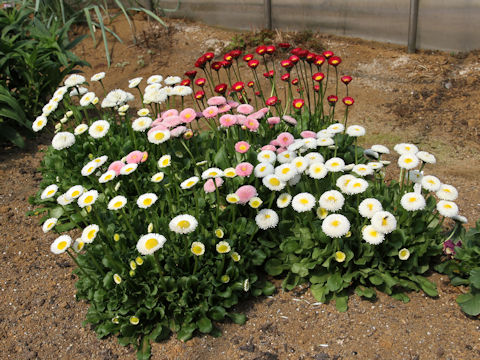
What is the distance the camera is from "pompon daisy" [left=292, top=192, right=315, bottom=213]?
2.48m

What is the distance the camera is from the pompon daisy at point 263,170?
8.82 ft

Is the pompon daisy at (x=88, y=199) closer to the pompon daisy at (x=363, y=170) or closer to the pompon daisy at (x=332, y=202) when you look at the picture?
the pompon daisy at (x=332, y=202)

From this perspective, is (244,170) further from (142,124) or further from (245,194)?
(142,124)

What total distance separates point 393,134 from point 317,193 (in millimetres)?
1910

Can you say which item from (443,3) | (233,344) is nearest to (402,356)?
(233,344)

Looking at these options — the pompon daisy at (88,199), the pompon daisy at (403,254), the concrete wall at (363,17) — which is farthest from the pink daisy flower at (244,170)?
the concrete wall at (363,17)

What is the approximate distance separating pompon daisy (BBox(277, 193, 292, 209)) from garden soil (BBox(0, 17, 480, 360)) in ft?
1.67

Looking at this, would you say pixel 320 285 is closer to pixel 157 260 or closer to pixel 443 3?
pixel 157 260

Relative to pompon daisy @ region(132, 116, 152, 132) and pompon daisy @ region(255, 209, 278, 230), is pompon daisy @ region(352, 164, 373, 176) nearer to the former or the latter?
pompon daisy @ region(255, 209, 278, 230)

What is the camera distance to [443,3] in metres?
5.12

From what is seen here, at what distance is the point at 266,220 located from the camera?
2633 mm

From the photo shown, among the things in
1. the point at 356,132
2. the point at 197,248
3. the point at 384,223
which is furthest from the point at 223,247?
the point at 356,132

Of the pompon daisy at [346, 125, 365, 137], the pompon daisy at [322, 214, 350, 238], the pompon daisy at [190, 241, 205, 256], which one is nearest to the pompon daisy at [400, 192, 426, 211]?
the pompon daisy at [322, 214, 350, 238]

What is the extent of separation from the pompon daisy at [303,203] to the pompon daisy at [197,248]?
0.54m
